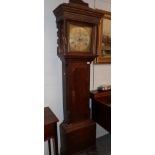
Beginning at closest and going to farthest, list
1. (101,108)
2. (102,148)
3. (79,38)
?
(79,38)
(101,108)
(102,148)

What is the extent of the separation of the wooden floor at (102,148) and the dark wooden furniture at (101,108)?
1.11 feet

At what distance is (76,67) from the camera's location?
1957 mm

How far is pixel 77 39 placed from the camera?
191cm

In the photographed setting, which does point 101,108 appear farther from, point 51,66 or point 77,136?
point 51,66

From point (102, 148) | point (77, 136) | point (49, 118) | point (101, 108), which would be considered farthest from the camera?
point (102, 148)

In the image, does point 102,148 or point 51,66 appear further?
point 102,148

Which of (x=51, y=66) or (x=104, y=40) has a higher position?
(x=104, y=40)

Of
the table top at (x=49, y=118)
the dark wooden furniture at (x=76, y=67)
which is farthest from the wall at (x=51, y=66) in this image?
the table top at (x=49, y=118)

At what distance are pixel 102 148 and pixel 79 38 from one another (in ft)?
5.00

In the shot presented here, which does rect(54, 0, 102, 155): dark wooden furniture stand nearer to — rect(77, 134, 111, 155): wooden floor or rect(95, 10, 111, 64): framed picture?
rect(77, 134, 111, 155): wooden floor

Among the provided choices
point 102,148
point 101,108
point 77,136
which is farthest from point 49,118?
point 102,148
